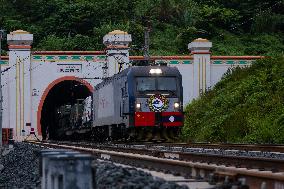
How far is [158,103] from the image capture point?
82.4 ft

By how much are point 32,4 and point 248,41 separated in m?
18.9

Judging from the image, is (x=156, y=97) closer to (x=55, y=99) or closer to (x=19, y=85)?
(x=19, y=85)

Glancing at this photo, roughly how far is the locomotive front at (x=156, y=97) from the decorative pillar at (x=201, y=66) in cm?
1657

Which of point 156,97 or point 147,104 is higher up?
point 156,97

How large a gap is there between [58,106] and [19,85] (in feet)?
65.7

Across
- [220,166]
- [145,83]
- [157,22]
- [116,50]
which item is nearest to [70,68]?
[116,50]

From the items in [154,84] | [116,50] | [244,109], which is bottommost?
[244,109]

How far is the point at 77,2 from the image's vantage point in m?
64.2

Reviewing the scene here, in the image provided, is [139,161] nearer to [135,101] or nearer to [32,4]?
[135,101]

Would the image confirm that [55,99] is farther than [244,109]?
Yes

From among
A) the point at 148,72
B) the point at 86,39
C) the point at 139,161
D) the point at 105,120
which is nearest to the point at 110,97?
the point at 105,120

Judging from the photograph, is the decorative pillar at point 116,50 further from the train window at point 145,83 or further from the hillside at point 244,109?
the train window at point 145,83

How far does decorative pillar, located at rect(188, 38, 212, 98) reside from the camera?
4288cm

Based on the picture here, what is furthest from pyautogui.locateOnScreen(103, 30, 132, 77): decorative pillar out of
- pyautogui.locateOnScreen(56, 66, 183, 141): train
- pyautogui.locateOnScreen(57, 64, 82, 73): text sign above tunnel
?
pyautogui.locateOnScreen(56, 66, 183, 141): train
